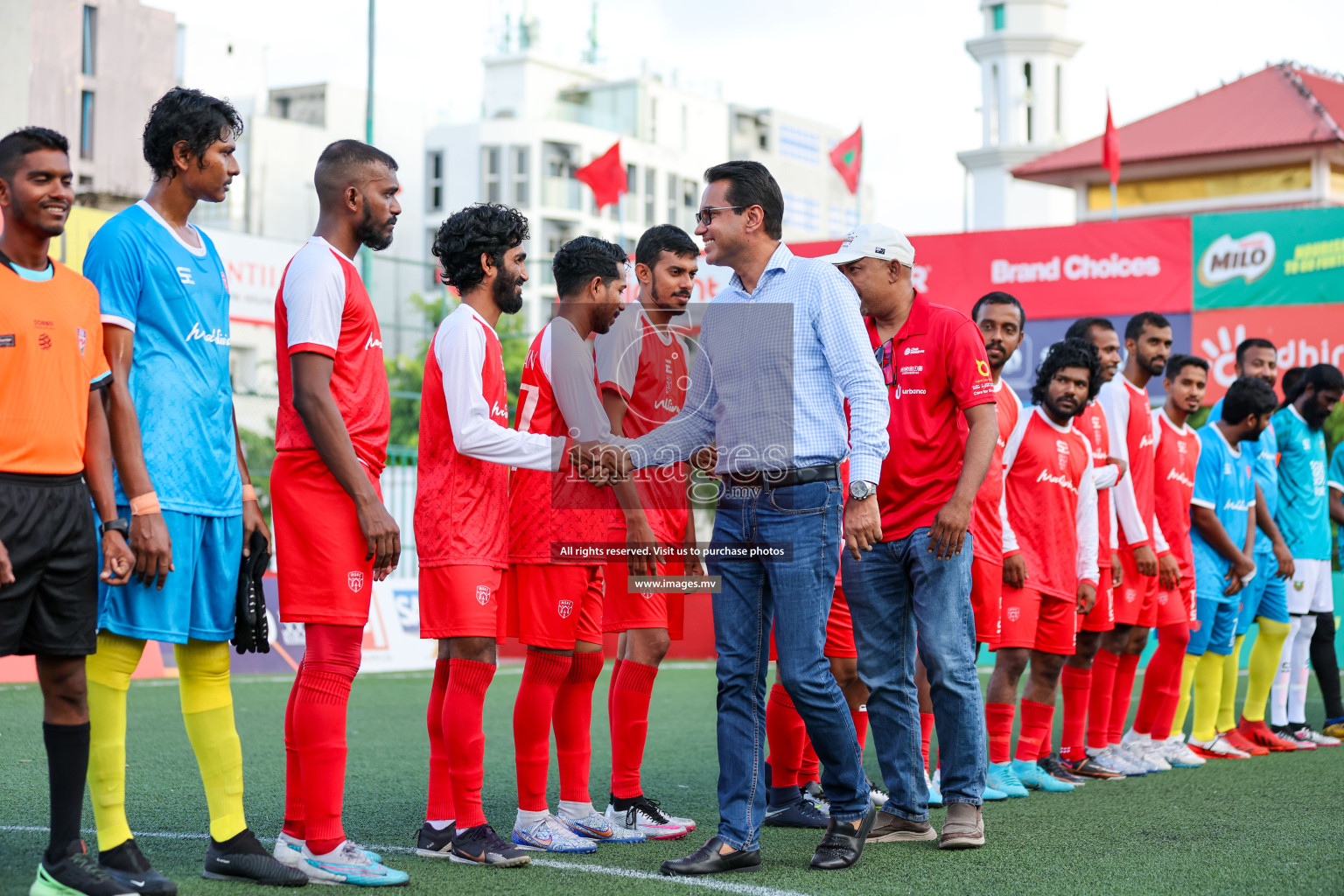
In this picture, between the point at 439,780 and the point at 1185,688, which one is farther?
the point at 1185,688

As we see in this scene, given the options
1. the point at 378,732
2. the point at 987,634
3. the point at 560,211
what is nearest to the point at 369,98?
the point at 378,732

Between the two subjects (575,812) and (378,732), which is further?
(378,732)

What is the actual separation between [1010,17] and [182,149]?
50933 mm

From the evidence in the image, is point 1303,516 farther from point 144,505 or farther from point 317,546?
point 144,505

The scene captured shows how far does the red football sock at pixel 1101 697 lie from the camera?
790 centimetres

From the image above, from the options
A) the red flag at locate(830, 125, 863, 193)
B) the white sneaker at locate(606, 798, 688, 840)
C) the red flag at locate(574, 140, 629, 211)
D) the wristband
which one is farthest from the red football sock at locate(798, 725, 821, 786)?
the red flag at locate(830, 125, 863, 193)

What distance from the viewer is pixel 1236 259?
17812mm

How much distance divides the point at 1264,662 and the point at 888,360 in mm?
4884

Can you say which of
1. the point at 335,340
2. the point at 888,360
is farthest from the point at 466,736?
the point at 888,360

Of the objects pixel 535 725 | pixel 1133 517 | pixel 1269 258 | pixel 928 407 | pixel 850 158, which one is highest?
pixel 850 158

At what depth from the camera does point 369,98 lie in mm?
27078

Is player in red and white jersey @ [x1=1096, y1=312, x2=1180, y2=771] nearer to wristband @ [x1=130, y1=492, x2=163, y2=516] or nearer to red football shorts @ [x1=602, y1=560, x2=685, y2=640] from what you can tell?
red football shorts @ [x1=602, y1=560, x2=685, y2=640]

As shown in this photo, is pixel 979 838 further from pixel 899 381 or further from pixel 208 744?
pixel 208 744

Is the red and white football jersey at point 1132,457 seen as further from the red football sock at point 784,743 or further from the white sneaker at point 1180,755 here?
the red football sock at point 784,743
